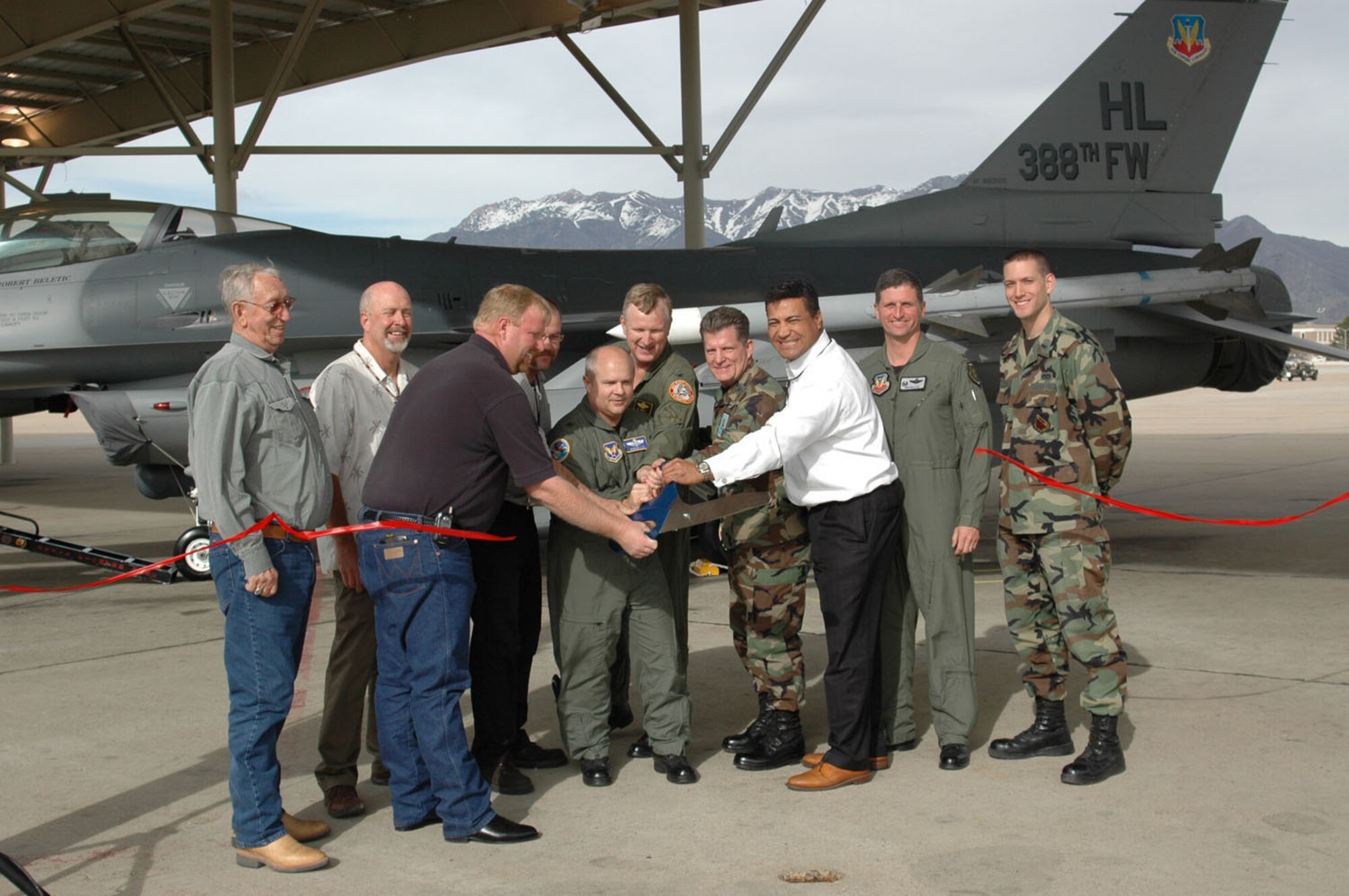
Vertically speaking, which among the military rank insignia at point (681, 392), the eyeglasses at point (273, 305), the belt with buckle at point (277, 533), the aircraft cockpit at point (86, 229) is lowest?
the belt with buckle at point (277, 533)

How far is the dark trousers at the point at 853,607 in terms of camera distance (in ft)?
14.2

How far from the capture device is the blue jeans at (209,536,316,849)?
11.9ft

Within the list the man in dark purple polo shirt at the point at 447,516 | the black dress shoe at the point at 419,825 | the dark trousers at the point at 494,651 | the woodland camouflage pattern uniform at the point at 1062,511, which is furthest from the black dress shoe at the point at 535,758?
the woodland camouflage pattern uniform at the point at 1062,511

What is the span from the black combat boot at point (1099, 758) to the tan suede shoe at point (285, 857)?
253 centimetres

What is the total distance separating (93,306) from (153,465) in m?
1.30

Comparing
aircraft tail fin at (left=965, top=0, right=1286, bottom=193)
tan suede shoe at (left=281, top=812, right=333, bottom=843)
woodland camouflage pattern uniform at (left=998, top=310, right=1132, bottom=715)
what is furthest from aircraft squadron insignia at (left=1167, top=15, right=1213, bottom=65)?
tan suede shoe at (left=281, top=812, right=333, bottom=843)

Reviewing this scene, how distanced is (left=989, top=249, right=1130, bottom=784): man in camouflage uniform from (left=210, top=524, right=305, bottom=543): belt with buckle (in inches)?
101

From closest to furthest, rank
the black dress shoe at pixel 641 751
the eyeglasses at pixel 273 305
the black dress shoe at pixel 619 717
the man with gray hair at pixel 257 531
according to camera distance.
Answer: the man with gray hair at pixel 257 531 → the eyeglasses at pixel 273 305 → the black dress shoe at pixel 641 751 → the black dress shoe at pixel 619 717

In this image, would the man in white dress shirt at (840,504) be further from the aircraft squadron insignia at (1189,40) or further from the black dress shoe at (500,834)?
the aircraft squadron insignia at (1189,40)

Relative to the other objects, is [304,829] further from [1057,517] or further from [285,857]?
[1057,517]

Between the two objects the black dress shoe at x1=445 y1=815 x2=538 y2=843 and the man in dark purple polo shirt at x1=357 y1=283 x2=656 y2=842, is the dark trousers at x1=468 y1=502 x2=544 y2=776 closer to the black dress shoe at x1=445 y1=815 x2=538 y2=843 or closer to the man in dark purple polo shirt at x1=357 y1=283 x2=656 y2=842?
the man in dark purple polo shirt at x1=357 y1=283 x2=656 y2=842

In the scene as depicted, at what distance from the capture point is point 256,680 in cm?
367

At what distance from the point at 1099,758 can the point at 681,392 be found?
2.02 meters

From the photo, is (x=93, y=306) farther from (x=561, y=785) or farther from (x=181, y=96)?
(x=181, y=96)
